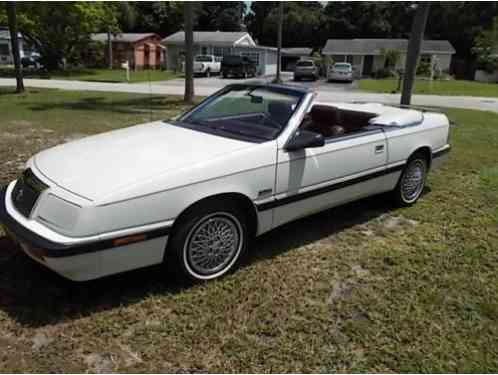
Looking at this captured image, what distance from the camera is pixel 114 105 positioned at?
13969 millimetres

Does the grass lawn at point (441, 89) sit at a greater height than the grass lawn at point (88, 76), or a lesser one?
greater

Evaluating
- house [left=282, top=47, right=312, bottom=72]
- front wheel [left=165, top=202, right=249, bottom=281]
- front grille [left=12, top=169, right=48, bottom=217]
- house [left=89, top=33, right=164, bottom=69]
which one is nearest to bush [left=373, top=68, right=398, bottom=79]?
house [left=282, top=47, right=312, bottom=72]

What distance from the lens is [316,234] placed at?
4199mm

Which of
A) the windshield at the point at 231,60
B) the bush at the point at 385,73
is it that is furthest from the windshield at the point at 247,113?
the bush at the point at 385,73

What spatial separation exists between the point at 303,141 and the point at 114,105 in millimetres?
11799

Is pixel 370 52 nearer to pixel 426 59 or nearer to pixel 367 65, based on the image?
pixel 367 65

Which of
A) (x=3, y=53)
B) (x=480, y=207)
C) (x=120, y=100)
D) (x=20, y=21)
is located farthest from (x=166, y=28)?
(x=480, y=207)

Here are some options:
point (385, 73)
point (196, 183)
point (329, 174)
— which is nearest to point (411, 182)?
point (329, 174)

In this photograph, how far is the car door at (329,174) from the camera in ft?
11.4

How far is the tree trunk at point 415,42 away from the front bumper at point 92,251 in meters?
10.5

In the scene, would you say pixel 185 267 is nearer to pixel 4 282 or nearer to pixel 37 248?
pixel 37 248

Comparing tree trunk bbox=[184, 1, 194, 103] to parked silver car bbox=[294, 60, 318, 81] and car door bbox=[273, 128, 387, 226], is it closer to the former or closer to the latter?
car door bbox=[273, 128, 387, 226]

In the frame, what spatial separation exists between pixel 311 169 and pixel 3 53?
58301 millimetres

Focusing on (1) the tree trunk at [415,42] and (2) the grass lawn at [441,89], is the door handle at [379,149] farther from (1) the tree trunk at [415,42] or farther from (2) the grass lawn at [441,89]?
(2) the grass lawn at [441,89]
